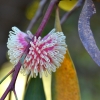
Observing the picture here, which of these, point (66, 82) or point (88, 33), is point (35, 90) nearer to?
point (66, 82)

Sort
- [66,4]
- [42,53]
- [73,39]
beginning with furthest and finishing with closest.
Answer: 1. [73,39]
2. [66,4]
3. [42,53]

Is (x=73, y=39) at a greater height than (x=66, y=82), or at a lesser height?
greater

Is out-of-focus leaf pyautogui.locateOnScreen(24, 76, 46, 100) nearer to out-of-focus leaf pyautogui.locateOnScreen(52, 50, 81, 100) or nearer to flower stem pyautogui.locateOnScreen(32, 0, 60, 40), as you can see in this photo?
out-of-focus leaf pyautogui.locateOnScreen(52, 50, 81, 100)

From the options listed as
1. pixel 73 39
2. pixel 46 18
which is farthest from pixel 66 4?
pixel 73 39

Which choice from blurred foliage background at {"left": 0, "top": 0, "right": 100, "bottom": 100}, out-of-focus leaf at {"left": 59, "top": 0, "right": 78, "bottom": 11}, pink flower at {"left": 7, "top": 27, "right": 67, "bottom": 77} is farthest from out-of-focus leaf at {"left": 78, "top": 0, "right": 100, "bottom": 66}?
blurred foliage background at {"left": 0, "top": 0, "right": 100, "bottom": 100}

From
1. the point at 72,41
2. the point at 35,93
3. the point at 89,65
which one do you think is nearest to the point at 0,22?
the point at 72,41

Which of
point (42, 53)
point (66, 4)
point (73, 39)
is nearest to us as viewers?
point (42, 53)

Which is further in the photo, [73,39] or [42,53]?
[73,39]
